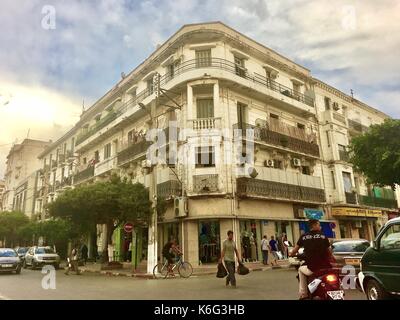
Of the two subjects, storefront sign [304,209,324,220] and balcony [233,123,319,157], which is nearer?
balcony [233,123,319,157]

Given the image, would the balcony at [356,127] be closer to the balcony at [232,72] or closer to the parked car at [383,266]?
the balcony at [232,72]

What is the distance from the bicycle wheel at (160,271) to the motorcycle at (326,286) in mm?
9789

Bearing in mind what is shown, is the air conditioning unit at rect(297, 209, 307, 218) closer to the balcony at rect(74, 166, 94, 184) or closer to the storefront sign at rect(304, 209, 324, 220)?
the storefront sign at rect(304, 209, 324, 220)

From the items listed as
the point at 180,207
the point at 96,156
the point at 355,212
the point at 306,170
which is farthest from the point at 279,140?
the point at 96,156

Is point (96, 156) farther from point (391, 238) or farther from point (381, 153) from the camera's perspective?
point (391, 238)

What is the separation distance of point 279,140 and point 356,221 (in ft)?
35.5

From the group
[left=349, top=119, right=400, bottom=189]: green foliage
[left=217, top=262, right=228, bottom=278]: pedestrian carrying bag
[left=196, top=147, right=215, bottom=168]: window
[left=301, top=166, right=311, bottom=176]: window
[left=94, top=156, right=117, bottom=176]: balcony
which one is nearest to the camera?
[left=217, top=262, right=228, bottom=278]: pedestrian carrying bag

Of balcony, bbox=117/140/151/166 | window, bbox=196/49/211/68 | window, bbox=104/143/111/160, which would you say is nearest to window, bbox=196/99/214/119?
window, bbox=196/49/211/68

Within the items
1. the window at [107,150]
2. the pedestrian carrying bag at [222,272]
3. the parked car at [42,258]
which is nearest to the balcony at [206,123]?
the pedestrian carrying bag at [222,272]

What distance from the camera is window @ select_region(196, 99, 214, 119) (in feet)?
68.2

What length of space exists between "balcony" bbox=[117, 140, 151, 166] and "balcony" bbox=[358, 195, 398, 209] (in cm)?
1790

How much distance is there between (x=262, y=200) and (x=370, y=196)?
44.6 ft
